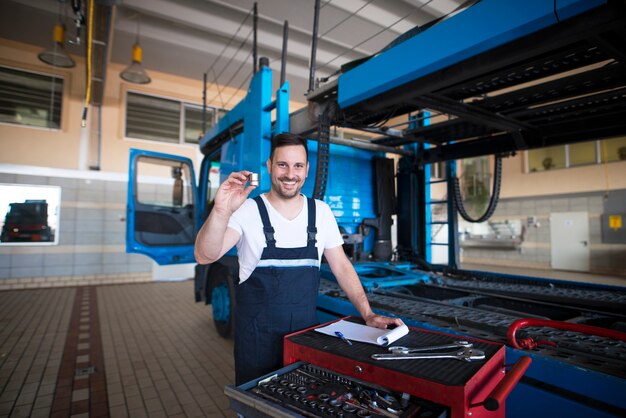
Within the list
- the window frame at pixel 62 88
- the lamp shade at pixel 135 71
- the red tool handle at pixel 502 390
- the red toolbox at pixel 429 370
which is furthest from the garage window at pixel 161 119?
the red tool handle at pixel 502 390

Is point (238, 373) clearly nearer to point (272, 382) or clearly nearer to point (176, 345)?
point (272, 382)

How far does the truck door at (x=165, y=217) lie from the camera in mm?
4418

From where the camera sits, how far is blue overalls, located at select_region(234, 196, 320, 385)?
157 centimetres

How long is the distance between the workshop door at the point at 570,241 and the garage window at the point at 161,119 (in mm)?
10157

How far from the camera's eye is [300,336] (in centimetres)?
124

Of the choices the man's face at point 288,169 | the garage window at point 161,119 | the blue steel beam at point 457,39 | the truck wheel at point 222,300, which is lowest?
the truck wheel at point 222,300

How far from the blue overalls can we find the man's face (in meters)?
0.13

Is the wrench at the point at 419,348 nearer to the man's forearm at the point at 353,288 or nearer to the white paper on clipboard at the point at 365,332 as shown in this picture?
the white paper on clipboard at the point at 365,332

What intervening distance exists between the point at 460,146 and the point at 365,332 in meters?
2.94

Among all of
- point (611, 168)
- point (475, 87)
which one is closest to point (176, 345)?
point (475, 87)

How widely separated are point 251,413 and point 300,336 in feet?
1.19

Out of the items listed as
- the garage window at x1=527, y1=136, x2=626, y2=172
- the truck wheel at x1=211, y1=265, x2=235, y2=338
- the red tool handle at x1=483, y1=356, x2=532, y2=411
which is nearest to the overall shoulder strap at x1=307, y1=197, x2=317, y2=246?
the red tool handle at x1=483, y1=356, x2=532, y2=411

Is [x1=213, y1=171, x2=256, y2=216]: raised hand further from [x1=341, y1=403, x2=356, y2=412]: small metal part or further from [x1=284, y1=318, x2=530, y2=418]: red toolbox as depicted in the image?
[x1=341, y1=403, x2=356, y2=412]: small metal part

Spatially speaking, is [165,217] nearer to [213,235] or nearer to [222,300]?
[222,300]
